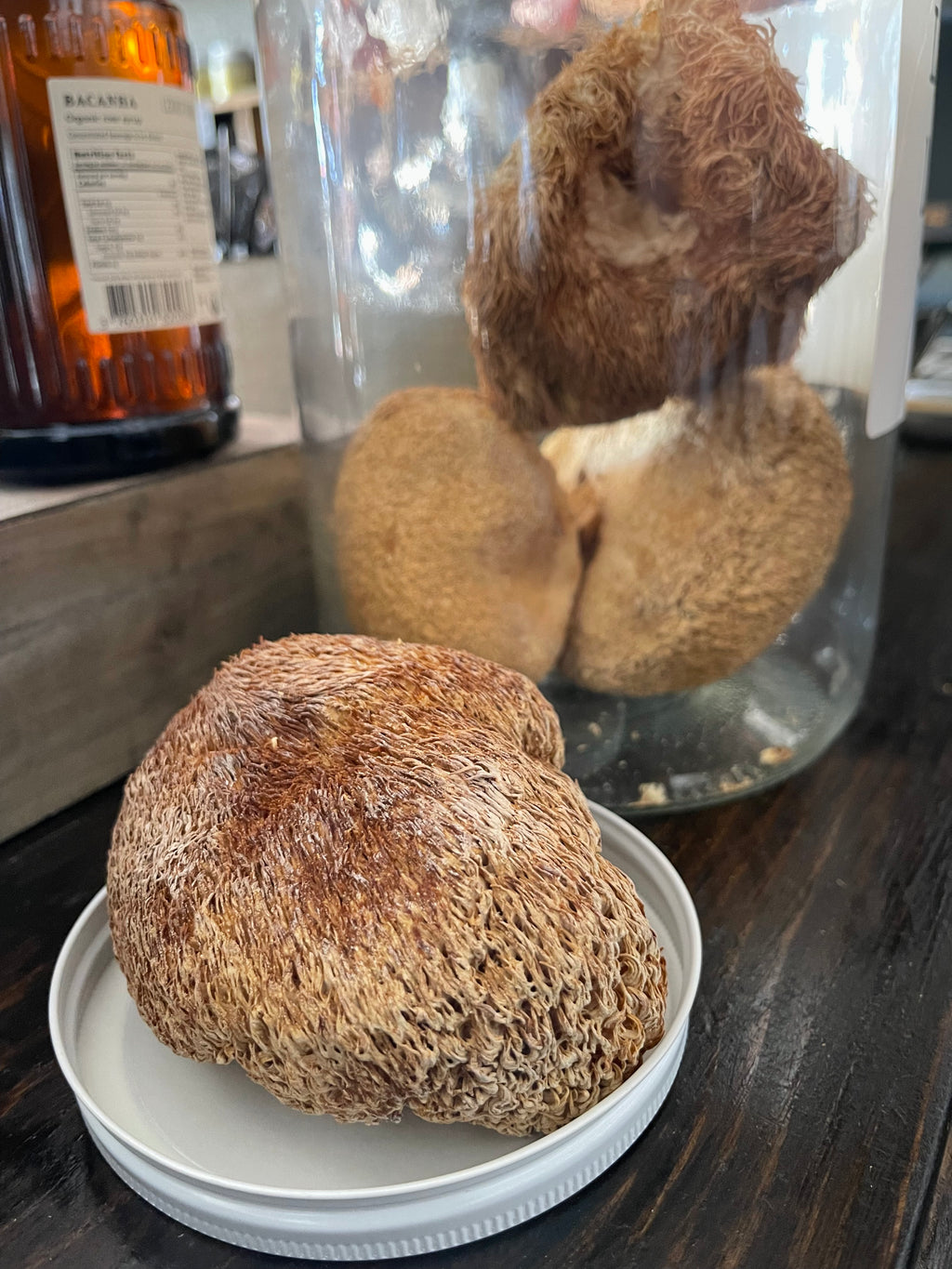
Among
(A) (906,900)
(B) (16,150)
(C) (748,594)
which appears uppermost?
(B) (16,150)

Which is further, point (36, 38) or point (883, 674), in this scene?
point (883, 674)

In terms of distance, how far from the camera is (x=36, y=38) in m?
0.37

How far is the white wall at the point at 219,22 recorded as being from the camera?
112 centimetres

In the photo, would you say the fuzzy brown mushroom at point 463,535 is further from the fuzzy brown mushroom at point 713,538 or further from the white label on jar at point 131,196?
the white label on jar at point 131,196

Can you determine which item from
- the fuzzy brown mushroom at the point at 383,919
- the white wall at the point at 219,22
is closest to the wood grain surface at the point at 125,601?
the fuzzy brown mushroom at the point at 383,919

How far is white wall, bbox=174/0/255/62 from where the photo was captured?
112 centimetres

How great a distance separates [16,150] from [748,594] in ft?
1.16

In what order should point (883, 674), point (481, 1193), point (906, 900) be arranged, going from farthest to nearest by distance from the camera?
point (883, 674)
point (906, 900)
point (481, 1193)

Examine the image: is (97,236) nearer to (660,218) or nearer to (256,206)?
(660,218)

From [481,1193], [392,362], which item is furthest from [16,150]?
[481,1193]

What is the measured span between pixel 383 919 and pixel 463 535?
0.67 feet

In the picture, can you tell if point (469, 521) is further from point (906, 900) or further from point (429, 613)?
point (906, 900)

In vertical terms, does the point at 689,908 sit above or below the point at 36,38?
below

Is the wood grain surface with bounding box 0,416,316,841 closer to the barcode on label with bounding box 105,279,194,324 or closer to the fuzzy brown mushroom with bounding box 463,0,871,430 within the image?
the barcode on label with bounding box 105,279,194,324
